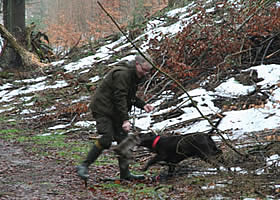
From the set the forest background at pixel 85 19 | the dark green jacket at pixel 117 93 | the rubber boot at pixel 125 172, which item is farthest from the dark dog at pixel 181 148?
the forest background at pixel 85 19

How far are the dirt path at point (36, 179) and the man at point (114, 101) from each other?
42cm

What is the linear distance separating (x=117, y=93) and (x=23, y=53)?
18541 mm

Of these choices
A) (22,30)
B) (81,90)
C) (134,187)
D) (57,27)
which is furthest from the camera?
(57,27)

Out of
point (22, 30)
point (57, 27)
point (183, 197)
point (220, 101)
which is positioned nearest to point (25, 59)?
point (22, 30)

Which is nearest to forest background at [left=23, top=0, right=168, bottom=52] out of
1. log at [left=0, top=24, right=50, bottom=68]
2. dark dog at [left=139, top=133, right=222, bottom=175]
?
log at [left=0, top=24, right=50, bottom=68]

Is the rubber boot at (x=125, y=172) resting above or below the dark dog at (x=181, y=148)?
below

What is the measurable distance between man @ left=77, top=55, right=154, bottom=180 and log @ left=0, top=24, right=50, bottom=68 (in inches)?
677

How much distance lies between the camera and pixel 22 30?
2386cm

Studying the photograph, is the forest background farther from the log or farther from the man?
the man

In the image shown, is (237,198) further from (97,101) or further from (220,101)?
(220,101)

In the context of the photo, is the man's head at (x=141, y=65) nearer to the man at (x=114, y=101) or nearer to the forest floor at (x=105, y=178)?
the man at (x=114, y=101)

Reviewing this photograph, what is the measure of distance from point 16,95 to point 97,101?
13345mm

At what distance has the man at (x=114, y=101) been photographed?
548 centimetres

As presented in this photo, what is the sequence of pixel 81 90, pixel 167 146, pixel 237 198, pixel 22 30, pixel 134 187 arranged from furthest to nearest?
pixel 22 30, pixel 81 90, pixel 167 146, pixel 134 187, pixel 237 198
